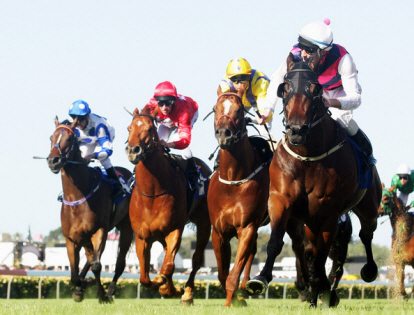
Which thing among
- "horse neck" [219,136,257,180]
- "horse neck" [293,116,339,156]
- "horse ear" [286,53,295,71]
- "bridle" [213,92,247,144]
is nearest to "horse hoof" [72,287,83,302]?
"horse neck" [219,136,257,180]

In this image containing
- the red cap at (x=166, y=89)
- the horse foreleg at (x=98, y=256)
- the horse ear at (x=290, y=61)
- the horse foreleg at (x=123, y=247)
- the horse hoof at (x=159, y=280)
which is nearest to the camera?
the horse ear at (x=290, y=61)

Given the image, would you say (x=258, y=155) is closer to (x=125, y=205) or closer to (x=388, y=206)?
(x=125, y=205)

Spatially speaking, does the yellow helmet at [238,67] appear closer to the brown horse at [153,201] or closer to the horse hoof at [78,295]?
the brown horse at [153,201]

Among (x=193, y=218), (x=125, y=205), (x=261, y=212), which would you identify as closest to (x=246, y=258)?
(x=261, y=212)

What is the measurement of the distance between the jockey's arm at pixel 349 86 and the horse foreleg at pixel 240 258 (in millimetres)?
A: 1525

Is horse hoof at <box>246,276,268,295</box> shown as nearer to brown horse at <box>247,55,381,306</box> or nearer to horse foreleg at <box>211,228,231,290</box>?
brown horse at <box>247,55,381,306</box>

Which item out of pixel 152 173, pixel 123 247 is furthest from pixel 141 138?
pixel 123 247

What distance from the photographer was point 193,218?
501 inches

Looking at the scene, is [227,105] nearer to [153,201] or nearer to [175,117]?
[153,201]

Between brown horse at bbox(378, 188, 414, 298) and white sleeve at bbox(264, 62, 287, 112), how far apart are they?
21.3ft

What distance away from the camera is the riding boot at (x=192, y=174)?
12.0m

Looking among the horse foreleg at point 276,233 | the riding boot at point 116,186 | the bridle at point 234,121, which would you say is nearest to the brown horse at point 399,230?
the riding boot at point 116,186

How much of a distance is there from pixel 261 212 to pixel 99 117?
450 cm

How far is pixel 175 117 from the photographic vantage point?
12062mm
